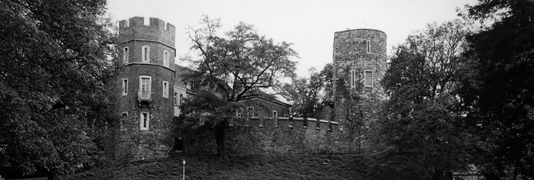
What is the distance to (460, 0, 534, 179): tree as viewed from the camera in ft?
60.1

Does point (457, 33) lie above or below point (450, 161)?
above

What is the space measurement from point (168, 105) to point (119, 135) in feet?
11.2

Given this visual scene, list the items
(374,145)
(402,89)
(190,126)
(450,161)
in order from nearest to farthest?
1. (450,161)
2. (402,89)
3. (374,145)
4. (190,126)

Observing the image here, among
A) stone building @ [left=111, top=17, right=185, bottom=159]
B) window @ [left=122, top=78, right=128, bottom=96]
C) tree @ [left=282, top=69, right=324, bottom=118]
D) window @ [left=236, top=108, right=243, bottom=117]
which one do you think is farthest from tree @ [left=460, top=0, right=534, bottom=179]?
tree @ [left=282, top=69, right=324, bottom=118]

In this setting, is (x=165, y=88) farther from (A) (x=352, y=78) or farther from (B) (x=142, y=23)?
(A) (x=352, y=78)

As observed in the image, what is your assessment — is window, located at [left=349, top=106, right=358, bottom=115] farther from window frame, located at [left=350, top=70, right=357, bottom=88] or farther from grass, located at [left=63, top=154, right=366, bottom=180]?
grass, located at [left=63, top=154, right=366, bottom=180]

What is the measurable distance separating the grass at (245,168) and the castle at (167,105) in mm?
1513

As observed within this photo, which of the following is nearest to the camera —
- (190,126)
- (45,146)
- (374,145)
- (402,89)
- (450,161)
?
(45,146)

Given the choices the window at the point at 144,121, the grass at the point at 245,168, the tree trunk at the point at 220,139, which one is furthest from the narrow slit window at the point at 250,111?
the window at the point at 144,121

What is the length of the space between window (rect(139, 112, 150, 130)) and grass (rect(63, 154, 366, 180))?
2428 mm

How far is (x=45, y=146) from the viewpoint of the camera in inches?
623

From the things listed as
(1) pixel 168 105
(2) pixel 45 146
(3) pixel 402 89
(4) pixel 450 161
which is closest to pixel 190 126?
(1) pixel 168 105

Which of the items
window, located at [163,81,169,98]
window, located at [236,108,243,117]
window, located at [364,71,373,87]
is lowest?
window, located at [236,108,243,117]

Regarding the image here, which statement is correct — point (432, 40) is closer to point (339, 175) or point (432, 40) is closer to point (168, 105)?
point (339, 175)
